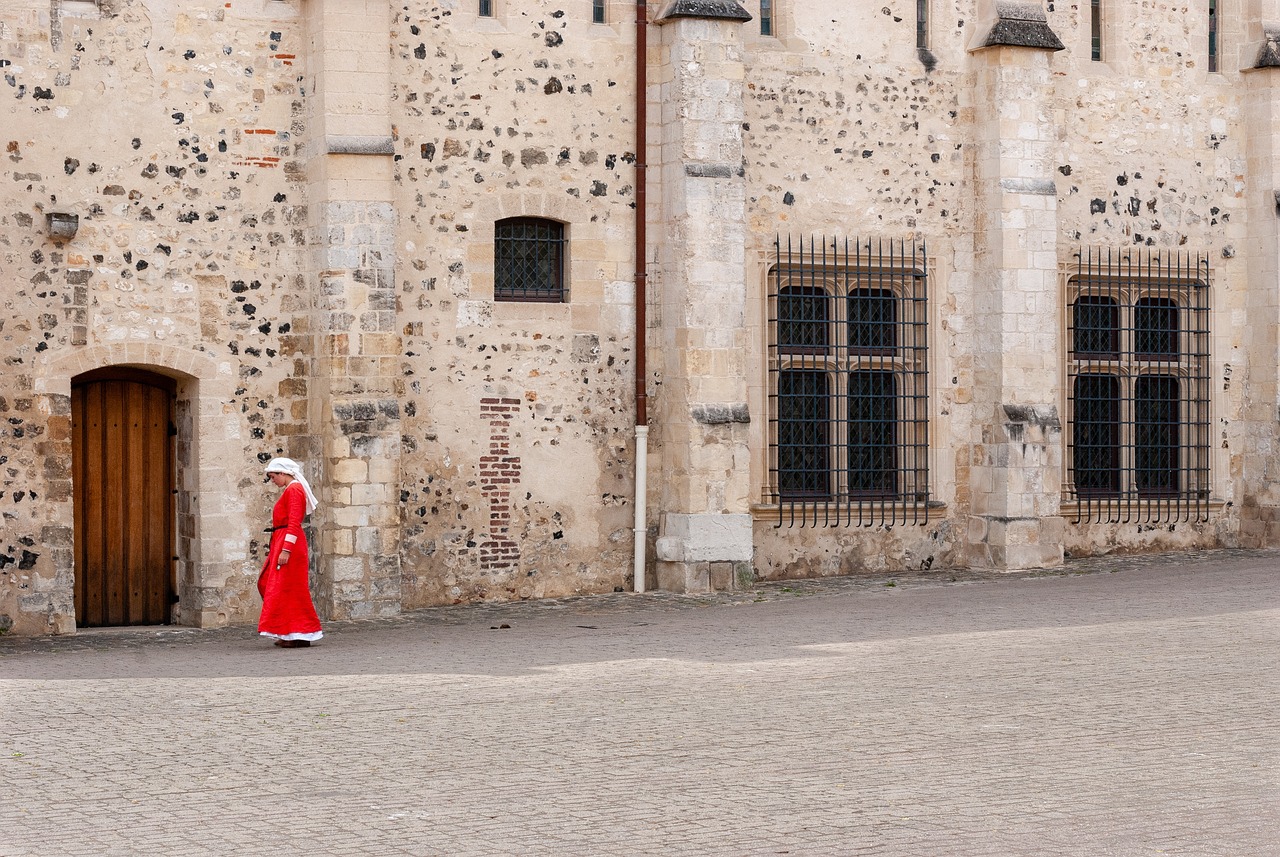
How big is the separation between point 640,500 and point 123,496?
481cm

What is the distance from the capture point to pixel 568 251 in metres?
17.6

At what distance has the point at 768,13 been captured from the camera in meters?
18.9

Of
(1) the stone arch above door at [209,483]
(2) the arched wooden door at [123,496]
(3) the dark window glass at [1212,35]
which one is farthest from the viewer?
(3) the dark window glass at [1212,35]

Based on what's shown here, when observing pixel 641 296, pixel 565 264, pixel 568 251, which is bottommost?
pixel 641 296

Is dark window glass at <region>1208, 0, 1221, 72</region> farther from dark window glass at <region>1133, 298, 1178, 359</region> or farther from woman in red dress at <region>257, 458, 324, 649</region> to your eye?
woman in red dress at <region>257, 458, 324, 649</region>

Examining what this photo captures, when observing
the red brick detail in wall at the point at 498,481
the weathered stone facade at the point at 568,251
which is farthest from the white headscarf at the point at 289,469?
the red brick detail in wall at the point at 498,481

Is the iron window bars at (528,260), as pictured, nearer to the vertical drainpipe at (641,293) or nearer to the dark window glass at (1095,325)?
the vertical drainpipe at (641,293)

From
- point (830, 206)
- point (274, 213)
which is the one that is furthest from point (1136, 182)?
point (274, 213)

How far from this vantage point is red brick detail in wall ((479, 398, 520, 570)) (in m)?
17.1

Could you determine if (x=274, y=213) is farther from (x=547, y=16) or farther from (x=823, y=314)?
(x=823, y=314)

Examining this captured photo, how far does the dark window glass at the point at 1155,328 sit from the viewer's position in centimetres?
2083

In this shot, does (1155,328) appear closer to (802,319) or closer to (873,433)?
(873,433)

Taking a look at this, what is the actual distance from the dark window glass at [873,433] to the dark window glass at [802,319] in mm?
609

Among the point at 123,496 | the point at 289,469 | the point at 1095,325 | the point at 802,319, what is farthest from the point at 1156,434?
the point at 123,496
